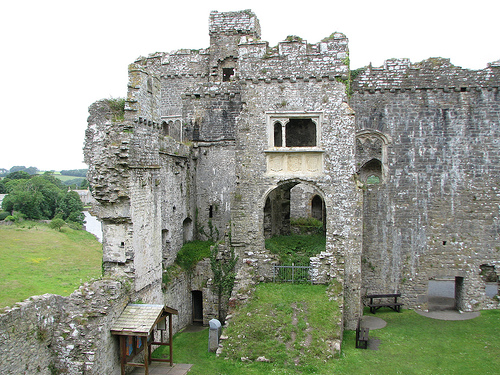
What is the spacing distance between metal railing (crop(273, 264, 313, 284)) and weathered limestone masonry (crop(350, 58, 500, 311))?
4.53 metres

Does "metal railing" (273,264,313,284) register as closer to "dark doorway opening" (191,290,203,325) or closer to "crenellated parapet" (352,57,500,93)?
"dark doorway opening" (191,290,203,325)

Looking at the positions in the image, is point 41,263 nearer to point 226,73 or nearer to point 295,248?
point 226,73

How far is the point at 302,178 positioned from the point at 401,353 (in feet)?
22.3

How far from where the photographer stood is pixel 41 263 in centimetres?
2664

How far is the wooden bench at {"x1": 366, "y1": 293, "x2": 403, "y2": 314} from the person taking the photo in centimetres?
1758

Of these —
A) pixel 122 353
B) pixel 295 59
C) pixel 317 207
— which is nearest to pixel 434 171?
pixel 295 59

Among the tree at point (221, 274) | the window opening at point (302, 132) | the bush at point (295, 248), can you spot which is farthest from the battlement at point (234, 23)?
the tree at point (221, 274)

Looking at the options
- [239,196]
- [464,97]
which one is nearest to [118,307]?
[239,196]

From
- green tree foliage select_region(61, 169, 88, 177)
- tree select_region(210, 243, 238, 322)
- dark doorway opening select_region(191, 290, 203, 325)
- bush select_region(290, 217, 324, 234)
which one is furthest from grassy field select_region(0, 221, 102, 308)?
green tree foliage select_region(61, 169, 88, 177)

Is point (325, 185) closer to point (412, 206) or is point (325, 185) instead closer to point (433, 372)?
point (412, 206)

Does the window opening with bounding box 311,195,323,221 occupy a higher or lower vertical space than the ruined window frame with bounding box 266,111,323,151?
lower

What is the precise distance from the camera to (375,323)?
1614cm

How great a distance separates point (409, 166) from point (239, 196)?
7.65 m

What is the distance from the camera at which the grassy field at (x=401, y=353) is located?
37.1 ft
